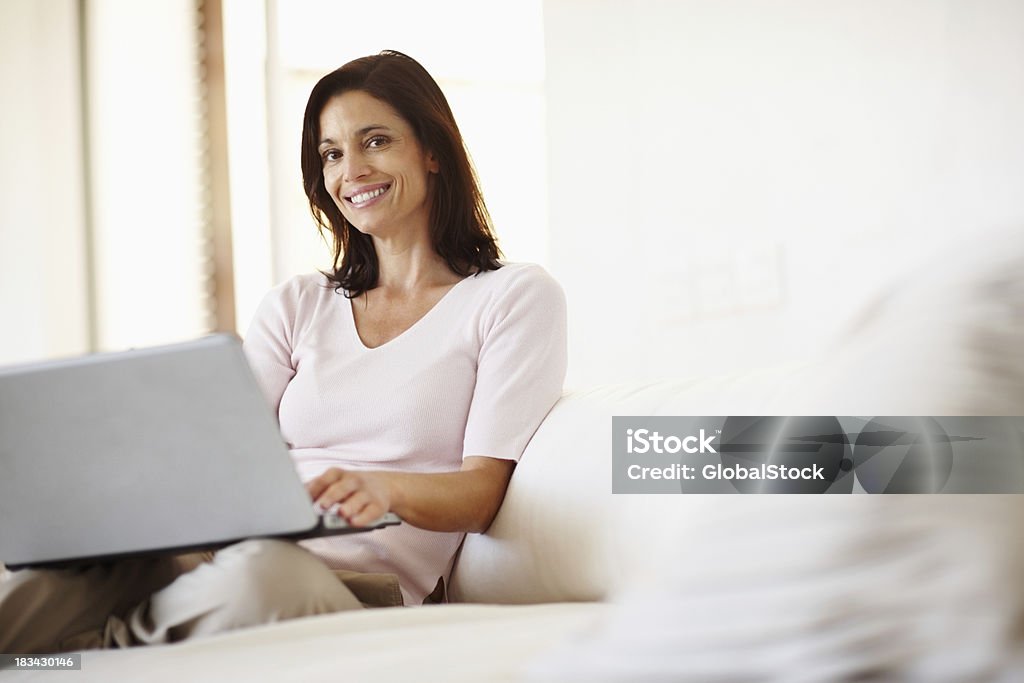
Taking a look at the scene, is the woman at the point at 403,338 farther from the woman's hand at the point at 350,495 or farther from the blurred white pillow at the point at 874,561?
the blurred white pillow at the point at 874,561

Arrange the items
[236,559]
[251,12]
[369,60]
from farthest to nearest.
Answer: [251,12] → [369,60] → [236,559]

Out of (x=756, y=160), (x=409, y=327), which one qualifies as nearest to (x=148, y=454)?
(x=409, y=327)

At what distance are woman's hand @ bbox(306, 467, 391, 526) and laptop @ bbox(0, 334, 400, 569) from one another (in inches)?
3.6

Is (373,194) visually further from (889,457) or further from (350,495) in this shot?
(889,457)

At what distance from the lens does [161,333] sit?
342 centimetres

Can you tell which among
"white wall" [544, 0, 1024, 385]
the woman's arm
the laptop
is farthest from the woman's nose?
"white wall" [544, 0, 1024, 385]

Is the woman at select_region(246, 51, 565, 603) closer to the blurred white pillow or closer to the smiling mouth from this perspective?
the smiling mouth

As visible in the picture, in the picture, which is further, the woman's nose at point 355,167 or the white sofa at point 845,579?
the woman's nose at point 355,167

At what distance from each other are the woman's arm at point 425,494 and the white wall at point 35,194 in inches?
85.0

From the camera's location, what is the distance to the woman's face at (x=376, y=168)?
165 centimetres

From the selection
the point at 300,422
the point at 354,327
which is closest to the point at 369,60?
the point at 354,327

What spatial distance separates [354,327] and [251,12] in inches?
87.2

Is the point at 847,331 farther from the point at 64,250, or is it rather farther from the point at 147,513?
the point at 64,250

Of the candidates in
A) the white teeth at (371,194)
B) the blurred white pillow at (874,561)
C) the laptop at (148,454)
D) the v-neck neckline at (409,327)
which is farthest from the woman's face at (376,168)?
the blurred white pillow at (874,561)
